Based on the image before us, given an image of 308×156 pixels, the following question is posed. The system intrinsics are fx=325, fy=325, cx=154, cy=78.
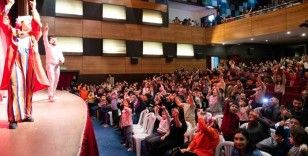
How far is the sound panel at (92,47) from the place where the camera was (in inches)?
581

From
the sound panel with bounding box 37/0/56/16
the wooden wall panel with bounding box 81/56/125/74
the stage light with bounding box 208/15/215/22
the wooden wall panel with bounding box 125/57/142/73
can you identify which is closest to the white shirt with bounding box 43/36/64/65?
the sound panel with bounding box 37/0/56/16

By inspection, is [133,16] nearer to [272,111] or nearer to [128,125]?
[128,125]

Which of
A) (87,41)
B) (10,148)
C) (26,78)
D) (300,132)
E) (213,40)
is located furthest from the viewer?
(213,40)

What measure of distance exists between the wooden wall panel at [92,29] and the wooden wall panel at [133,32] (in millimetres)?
1458

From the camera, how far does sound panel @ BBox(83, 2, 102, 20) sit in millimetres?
14758

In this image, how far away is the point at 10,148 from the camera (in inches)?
97.7

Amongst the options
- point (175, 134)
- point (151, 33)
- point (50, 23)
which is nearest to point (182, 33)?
point (151, 33)

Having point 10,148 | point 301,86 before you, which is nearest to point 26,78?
point 10,148

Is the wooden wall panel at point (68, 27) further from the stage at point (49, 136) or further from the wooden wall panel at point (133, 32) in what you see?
the stage at point (49, 136)

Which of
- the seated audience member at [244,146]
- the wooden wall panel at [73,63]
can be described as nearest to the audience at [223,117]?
the seated audience member at [244,146]

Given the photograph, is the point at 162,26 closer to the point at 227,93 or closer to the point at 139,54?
the point at 139,54

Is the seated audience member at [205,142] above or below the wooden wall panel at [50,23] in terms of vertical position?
below

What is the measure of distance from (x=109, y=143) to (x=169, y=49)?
1076 centimetres

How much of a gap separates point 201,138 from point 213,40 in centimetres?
1462
